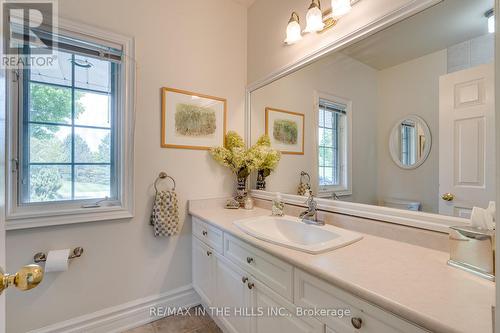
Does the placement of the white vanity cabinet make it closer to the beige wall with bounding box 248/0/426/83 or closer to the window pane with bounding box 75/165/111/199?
the window pane with bounding box 75/165/111/199

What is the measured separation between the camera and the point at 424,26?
1.03 metres

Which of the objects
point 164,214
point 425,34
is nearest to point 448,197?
point 425,34

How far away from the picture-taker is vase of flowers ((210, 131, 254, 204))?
190 centimetres

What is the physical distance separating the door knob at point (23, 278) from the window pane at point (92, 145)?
4.00ft

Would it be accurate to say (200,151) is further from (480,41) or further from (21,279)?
(480,41)

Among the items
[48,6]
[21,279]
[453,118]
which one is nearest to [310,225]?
[453,118]

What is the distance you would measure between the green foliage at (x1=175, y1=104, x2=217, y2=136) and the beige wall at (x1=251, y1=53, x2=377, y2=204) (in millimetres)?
469

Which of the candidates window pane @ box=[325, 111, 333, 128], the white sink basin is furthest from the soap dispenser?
window pane @ box=[325, 111, 333, 128]

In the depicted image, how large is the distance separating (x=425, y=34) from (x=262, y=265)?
1.33m

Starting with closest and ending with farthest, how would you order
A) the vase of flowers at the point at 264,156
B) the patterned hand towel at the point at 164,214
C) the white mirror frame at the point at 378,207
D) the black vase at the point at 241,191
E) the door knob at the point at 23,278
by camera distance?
the door knob at the point at 23,278, the white mirror frame at the point at 378,207, the patterned hand towel at the point at 164,214, the vase of flowers at the point at 264,156, the black vase at the point at 241,191

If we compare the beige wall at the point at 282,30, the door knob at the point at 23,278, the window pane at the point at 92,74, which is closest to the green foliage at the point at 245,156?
the beige wall at the point at 282,30

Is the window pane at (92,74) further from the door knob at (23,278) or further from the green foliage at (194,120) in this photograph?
the door knob at (23,278)

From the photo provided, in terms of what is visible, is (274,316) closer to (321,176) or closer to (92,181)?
(321,176)

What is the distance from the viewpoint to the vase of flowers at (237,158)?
1.90 m
